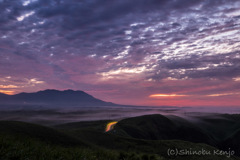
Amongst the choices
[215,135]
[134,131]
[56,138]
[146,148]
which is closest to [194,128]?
[215,135]

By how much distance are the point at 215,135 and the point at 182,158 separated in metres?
135

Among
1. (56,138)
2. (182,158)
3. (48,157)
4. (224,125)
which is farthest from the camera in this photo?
(224,125)

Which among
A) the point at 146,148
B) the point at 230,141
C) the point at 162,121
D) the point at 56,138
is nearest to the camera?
the point at 56,138

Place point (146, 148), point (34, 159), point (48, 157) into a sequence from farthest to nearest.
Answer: point (146, 148), point (48, 157), point (34, 159)

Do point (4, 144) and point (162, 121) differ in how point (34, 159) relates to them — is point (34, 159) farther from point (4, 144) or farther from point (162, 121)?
point (162, 121)

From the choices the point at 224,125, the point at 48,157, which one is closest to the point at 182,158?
the point at 48,157

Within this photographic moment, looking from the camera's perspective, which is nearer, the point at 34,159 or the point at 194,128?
the point at 34,159

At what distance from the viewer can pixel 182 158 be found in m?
38.9

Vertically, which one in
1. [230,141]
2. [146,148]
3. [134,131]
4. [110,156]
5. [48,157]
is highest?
[48,157]

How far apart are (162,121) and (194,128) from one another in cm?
3005

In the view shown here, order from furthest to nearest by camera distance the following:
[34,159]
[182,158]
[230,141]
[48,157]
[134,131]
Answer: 1. [230,141]
2. [134,131]
3. [182,158]
4. [48,157]
5. [34,159]

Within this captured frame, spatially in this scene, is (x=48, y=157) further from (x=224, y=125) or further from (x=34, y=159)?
(x=224, y=125)

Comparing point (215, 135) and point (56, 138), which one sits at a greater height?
point (56, 138)

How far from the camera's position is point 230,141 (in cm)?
13250
